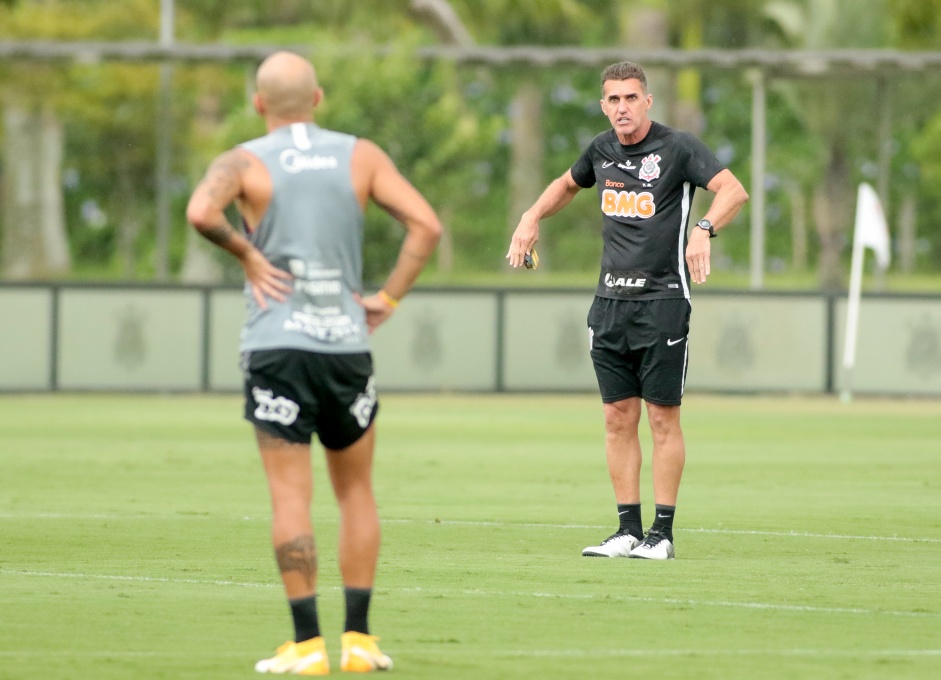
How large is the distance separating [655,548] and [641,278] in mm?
1331

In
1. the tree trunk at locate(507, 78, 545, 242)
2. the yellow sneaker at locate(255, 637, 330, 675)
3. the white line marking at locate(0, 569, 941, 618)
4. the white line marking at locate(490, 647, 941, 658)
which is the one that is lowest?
the white line marking at locate(0, 569, 941, 618)

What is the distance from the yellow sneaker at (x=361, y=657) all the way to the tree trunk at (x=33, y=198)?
33751 millimetres

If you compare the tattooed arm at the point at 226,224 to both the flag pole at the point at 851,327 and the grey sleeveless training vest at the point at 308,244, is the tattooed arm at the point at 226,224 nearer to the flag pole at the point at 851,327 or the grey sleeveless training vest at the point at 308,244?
the grey sleeveless training vest at the point at 308,244

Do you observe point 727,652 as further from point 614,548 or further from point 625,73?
point 625,73

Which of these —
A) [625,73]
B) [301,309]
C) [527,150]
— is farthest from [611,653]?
[527,150]

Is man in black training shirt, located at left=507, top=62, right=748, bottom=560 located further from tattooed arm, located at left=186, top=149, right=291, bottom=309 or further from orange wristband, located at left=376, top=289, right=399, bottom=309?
tattooed arm, located at left=186, top=149, right=291, bottom=309

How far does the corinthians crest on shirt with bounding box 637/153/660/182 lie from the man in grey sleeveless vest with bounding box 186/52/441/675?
327cm

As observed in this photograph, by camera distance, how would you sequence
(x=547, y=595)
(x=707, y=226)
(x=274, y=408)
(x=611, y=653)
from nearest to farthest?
1. (x=274, y=408)
2. (x=611, y=653)
3. (x=547, y=595)
4. (x=707, y=226)

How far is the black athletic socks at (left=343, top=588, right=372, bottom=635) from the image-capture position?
6279 mm

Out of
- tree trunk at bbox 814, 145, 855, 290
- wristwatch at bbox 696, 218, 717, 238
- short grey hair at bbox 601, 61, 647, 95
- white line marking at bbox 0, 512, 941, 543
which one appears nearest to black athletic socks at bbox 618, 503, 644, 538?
A: white line marking at bbox 0, 512, 941, 543

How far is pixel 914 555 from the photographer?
31.2ft

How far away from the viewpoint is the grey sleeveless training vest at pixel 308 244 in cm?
618

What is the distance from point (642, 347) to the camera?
9.46 m

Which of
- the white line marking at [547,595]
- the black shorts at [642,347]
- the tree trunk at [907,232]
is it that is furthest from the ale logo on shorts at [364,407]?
the tree trunk at [907,232]
